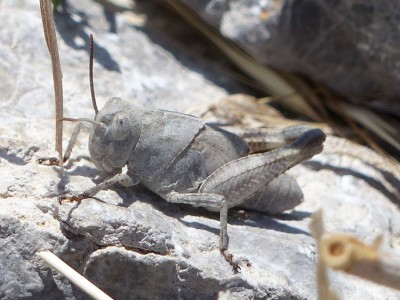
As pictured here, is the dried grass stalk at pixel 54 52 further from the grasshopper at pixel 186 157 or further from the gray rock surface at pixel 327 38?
the gray rock surface at pixel 327 38

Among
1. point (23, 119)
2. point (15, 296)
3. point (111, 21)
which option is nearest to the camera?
point (15, 296)

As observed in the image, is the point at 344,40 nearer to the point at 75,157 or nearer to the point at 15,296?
the point at 75,157

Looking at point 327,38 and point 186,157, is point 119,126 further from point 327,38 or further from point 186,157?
point 327,38

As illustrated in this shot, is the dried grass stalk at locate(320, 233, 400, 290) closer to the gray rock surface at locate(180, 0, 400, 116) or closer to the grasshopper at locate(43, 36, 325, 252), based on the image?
the grasshopper at locate(43, 36, 325, 252)

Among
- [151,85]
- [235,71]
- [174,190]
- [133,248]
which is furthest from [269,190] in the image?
[235,71]

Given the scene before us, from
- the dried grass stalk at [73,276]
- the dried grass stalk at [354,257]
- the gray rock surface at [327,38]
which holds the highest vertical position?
the gray rock surface at [327,38]

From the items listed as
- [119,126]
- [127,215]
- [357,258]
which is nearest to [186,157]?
[119,126]

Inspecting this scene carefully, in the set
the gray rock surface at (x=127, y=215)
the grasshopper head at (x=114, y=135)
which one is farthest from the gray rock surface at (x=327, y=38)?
the grasshopper head at (x=114, y=135)
